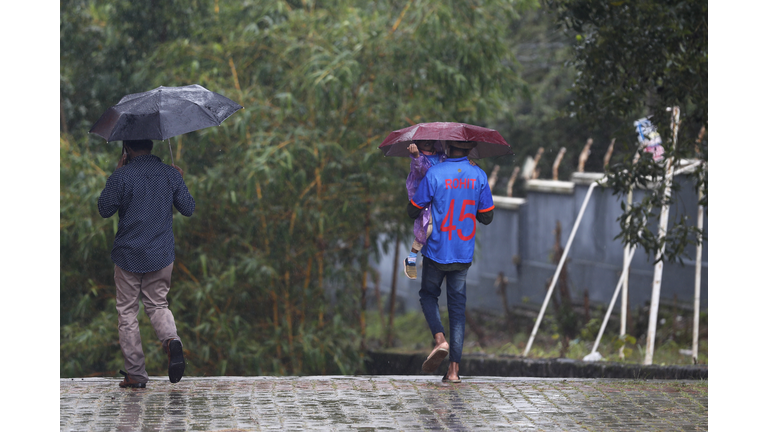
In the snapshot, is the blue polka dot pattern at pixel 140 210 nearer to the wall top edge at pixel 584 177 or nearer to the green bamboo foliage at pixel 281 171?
the green bamboo foliage at pixel 281 171

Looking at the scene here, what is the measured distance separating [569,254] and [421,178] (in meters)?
7.40

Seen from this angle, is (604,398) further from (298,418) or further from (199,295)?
(199,295)

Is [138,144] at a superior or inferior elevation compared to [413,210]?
superior

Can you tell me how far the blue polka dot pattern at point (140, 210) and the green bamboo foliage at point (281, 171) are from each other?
→ 303 cm

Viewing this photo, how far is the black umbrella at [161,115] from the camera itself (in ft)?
16.9

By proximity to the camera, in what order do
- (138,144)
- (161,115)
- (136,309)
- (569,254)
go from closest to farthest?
1. (161,115)
2. (138,144)
3. (136,309)
4. (569,254)

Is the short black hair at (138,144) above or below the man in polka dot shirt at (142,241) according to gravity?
above

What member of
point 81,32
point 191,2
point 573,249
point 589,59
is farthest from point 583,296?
point 81,32

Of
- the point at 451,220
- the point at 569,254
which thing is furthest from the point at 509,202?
the point at 451,220

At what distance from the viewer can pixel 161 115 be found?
A: 17.1 feet

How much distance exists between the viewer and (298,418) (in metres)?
4.61

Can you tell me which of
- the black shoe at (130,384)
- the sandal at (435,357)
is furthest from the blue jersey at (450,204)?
the black shoe at (130,384)

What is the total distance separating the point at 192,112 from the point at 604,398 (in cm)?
325

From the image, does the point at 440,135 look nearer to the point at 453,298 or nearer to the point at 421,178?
the point at 421,178
